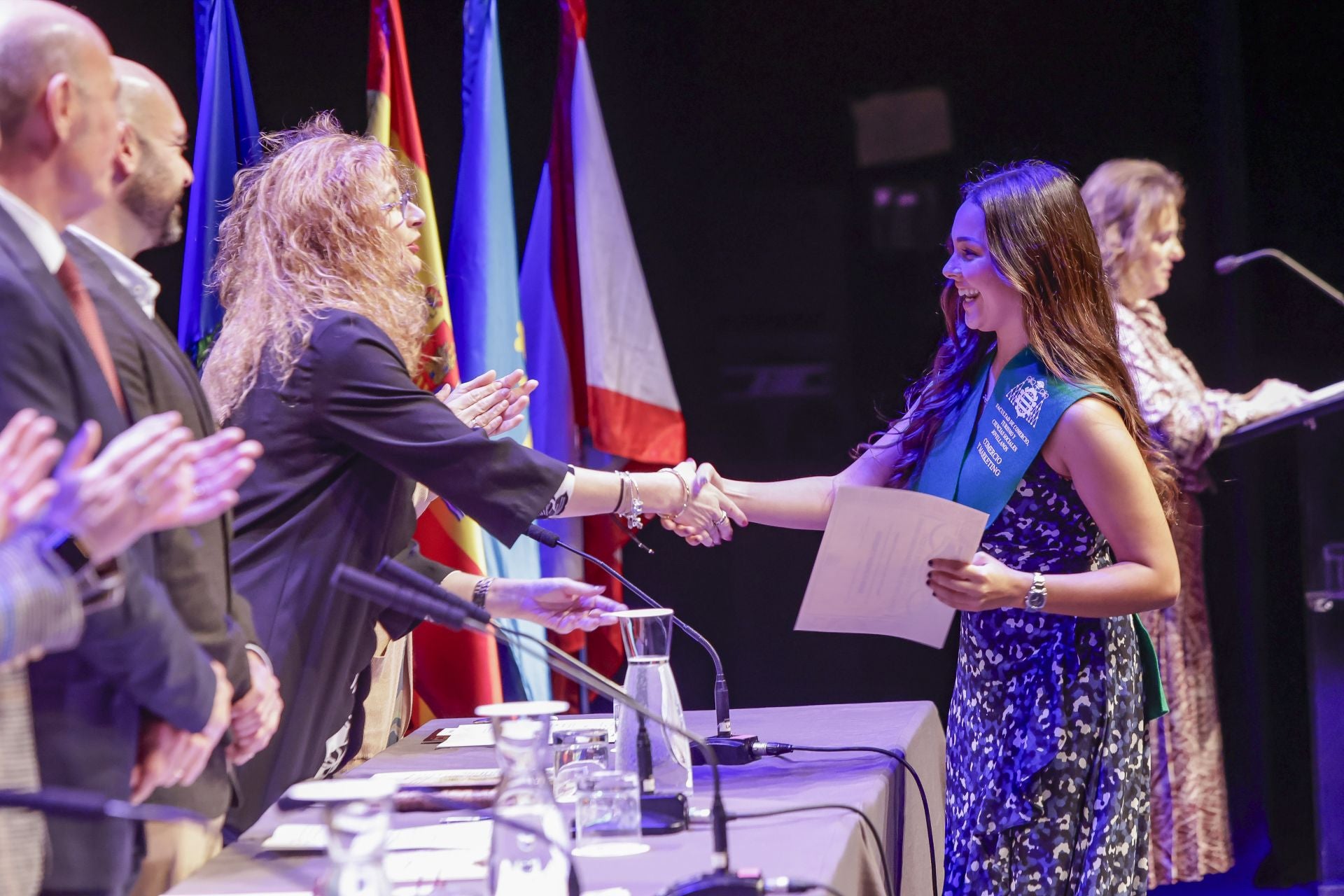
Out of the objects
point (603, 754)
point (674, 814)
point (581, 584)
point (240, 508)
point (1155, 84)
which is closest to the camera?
point (674, 814)

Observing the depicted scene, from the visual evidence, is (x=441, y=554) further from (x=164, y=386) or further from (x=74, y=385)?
(x=74, y=385)

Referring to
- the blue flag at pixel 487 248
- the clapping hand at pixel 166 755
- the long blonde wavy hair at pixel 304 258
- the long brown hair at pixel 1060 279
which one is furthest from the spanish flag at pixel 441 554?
the clapping hand at pixel 166 755

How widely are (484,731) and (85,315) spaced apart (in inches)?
42.4

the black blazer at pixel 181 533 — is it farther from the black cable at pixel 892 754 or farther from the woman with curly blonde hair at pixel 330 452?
the black cable at pixel 892 754

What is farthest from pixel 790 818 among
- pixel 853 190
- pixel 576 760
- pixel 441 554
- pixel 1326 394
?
pixel 853 190

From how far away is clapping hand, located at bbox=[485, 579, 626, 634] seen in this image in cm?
204

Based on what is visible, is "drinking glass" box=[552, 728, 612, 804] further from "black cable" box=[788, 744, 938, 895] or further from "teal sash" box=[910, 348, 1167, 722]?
"teal sash" box=[910, 348, 1167, 722]

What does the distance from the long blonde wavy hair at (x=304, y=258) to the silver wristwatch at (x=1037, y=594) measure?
1017 millimetres

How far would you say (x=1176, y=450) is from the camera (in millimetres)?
3346

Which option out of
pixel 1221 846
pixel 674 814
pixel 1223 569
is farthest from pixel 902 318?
pixel 674 814

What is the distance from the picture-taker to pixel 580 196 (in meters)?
3.59

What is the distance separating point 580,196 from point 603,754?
7.26ft

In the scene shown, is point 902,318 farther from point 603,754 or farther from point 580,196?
point 603,754

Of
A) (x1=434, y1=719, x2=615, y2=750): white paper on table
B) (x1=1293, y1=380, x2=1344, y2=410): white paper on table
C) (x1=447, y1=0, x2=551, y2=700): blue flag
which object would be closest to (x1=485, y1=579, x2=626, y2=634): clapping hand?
(x1=434, y1=719, x2=615, y2=750): white paper on table
